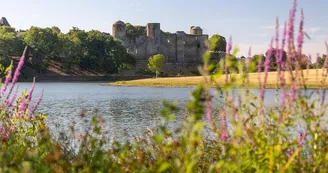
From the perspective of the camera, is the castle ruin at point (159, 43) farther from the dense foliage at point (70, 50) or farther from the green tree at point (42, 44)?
the green tree at point (42, 44)

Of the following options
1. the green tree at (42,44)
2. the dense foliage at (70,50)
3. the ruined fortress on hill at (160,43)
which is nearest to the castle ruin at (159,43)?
the ruined fortress on hill at (160,43)

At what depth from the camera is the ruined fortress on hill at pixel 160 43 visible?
121812 millimetres

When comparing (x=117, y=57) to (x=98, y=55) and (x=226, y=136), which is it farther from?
(x=226, y=136)

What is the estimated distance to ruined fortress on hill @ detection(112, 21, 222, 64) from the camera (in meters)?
122

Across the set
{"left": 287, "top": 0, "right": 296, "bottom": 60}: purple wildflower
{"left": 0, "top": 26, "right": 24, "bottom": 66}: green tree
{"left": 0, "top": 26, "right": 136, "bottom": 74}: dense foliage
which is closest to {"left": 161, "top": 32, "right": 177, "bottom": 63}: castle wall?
{"left": 0, "top": 26, "right": 136, "bottom": 74}: dense foliage

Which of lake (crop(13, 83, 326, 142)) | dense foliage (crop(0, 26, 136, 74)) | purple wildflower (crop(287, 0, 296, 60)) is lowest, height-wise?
lake (crop(13, 83, 326, 142))

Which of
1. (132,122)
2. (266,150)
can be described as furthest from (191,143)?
(132,122)

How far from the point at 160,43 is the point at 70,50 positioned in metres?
29.2

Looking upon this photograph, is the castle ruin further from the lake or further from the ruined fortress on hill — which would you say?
the lake

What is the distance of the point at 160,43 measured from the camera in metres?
124

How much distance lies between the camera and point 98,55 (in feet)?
339

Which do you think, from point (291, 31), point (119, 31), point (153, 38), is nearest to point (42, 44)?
point (119, 31)

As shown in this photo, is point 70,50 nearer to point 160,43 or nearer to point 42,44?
point 42,44

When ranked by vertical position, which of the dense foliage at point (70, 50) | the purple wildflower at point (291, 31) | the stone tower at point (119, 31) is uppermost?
the stone tower at point (119, 31)
